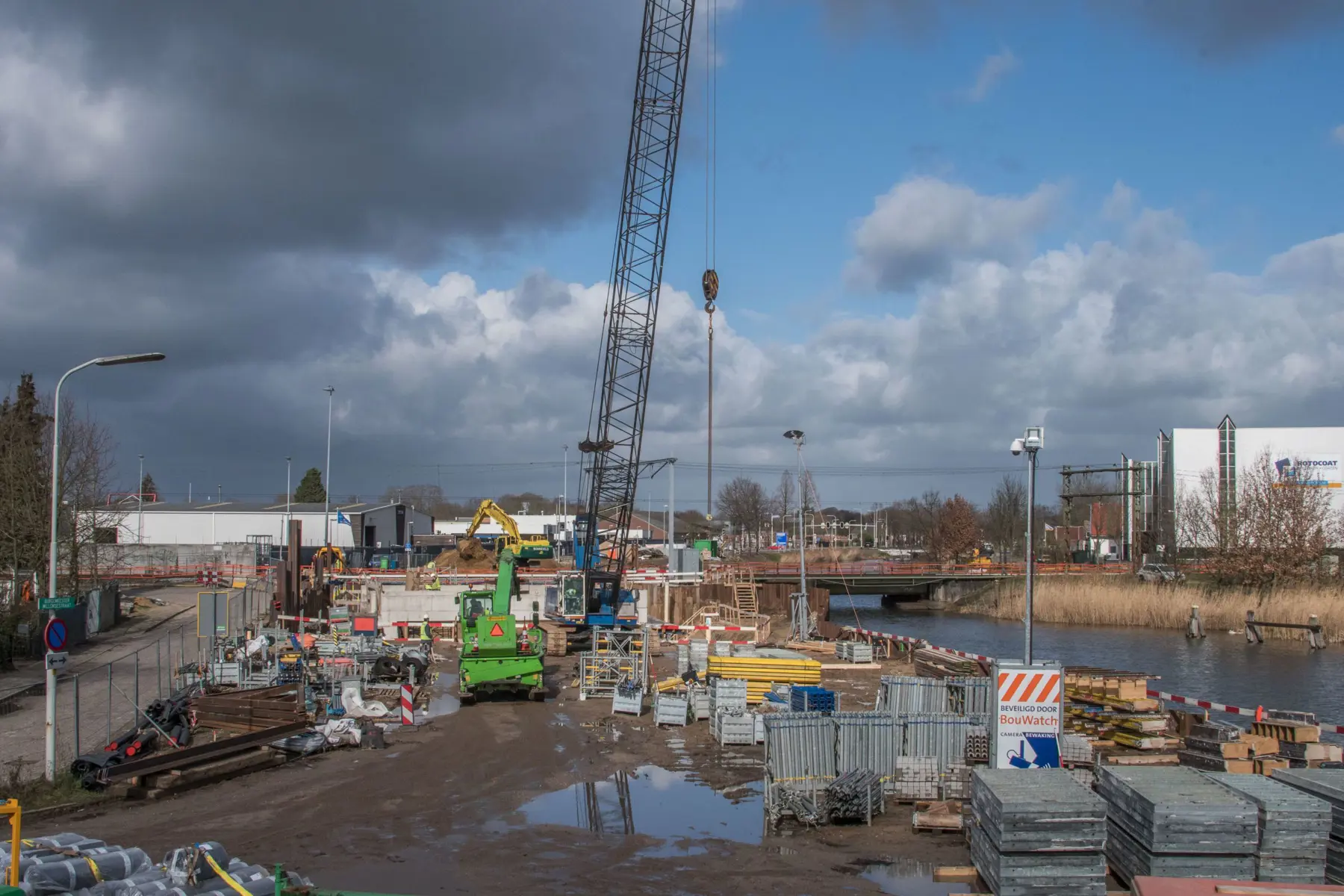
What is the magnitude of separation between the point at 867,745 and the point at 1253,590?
Answer: 2004 inches

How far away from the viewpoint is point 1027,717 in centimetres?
1504

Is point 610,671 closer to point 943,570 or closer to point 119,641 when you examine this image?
point 119,641

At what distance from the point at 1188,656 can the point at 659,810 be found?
37234mm

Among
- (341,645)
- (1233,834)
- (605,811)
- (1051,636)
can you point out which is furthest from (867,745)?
(1051,636)

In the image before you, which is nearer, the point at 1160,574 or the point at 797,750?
the point at 797,750

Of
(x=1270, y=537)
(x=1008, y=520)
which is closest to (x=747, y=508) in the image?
(x=1008, y=520)

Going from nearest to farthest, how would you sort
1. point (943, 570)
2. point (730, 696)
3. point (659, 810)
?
1. point (659, 810)
2. point (730, 696)
3. point (943, 570)

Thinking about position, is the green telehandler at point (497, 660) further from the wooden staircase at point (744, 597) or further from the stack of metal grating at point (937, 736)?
the wooden staircase at point (744, 597)

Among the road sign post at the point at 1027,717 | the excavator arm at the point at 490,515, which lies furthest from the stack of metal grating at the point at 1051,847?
the excavator arm at the point at 490,515

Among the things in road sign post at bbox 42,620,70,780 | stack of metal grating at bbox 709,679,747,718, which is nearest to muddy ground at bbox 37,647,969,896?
stack of metal grating at bbox 709,679,747,718

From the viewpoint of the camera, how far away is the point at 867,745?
691 inches

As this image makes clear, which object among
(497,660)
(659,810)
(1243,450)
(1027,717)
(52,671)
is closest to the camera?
(1027,717)

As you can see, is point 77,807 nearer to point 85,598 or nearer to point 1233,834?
point 1233,834

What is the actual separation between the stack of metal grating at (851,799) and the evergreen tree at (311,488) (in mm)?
121216
